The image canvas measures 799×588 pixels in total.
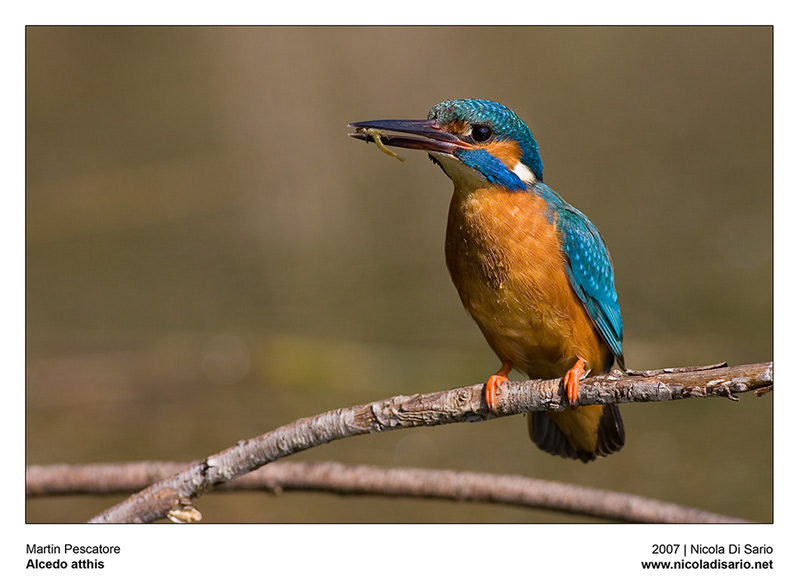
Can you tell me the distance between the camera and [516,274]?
2186 millimetres

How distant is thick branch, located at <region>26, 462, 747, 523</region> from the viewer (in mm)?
2373

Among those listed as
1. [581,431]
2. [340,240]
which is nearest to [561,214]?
[581,431]

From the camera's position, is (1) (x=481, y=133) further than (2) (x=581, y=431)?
No

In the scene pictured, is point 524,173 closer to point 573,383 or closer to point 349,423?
point 573,383

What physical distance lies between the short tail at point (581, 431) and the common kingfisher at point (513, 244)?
0.16m

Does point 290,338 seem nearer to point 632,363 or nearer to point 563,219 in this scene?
point 632,363

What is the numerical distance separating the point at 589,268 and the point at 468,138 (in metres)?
0.48

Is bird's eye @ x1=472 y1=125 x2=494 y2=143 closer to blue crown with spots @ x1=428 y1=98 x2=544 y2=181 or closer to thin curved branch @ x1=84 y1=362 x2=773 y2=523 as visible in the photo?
blue crown with spots @ x1=428 y1=98 x2=544 y2=181

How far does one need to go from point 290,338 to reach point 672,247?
2.36 m

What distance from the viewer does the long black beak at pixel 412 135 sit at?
207cm

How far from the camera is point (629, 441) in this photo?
3.74 meters

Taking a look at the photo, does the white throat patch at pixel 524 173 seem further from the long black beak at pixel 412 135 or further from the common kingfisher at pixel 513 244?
the long black beak at pixel 412 135

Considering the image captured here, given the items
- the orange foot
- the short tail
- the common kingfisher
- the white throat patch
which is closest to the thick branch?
the short tail

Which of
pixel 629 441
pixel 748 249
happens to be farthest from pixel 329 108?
pixel 629 441
